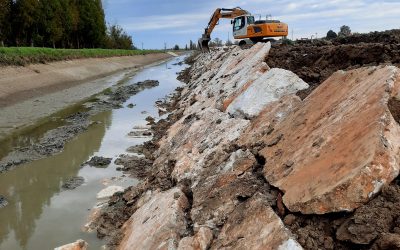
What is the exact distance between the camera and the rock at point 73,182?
351 inches

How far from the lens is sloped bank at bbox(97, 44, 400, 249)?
3.58 metres

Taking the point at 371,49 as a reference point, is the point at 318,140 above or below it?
below

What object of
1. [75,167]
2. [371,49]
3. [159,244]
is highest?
[371,49]

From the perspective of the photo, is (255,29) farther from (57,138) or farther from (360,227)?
(360,227)

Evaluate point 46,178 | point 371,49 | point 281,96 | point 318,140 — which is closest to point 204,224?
point 318,140

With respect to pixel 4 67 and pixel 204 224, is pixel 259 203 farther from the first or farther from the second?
pixel 4 67

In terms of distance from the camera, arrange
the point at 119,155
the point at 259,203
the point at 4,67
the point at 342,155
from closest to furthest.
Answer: the point at 342,155 → the point at 259,203 → the point at 119,155 → the point at 4,67

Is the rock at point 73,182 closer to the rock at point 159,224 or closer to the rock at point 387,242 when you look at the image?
the rock at point 159,224

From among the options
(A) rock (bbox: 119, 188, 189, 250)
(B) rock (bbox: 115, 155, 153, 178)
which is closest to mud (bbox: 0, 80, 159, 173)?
(B) rock (bbox: 115, 155, 153, 178)

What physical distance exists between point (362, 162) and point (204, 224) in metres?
1.94

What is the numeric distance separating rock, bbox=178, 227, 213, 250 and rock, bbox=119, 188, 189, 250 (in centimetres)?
19

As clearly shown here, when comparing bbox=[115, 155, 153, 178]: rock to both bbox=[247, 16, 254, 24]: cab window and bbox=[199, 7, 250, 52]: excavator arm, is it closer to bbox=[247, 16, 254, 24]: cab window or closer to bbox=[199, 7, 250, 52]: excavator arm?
Answer: bbox=[247, 16, 254, 24]: cab window

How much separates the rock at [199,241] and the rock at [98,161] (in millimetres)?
6450

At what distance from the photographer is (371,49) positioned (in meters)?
7.38
